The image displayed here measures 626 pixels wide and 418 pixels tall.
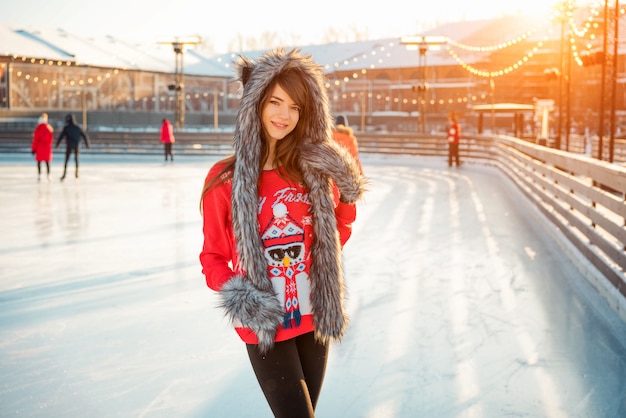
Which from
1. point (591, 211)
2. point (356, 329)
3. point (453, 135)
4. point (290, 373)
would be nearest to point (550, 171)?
point (591, 211)

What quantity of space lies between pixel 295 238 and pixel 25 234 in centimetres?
730

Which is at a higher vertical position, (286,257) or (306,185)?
(306,185)

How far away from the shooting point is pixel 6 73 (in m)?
36.4

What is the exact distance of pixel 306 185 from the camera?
239cm

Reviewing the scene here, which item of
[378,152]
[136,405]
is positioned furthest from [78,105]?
[136,405]

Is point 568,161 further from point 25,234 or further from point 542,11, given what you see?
point 542,11

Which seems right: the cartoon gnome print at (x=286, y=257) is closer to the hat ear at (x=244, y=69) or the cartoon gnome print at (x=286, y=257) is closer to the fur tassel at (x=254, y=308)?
the fur tassel at (x=254, y=308)

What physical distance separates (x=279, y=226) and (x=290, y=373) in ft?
1.52

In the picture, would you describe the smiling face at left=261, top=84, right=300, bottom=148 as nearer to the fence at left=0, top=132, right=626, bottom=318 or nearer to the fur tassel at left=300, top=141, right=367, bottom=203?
the fur tassel at left=300, top=141, right=367, bottom=203

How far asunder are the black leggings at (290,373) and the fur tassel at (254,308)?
0.15ft

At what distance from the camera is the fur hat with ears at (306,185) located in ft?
7.30

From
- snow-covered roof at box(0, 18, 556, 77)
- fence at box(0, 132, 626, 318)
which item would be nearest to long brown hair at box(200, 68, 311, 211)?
fence at box(0, 132, 626, 318)

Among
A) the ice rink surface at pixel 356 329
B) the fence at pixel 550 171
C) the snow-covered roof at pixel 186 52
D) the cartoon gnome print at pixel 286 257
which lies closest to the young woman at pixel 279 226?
the cartoon gnome print at pixel 286 257

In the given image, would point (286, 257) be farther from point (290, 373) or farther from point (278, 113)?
point (278, 113)
